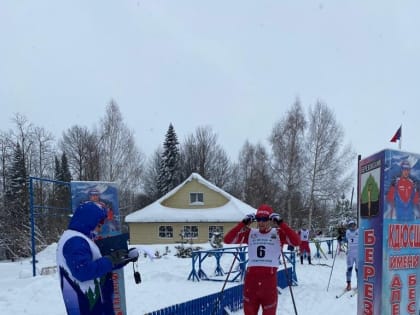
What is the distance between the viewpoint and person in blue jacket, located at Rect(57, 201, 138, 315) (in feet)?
11.2

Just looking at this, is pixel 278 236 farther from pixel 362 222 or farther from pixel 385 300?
pixel 385 300

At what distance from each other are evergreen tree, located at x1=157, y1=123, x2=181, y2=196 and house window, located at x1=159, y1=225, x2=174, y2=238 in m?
15.6

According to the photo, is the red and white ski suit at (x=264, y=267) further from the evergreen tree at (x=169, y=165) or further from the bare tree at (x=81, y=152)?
the evergreen tree at (x=169, y=165)

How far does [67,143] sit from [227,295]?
40.0 m

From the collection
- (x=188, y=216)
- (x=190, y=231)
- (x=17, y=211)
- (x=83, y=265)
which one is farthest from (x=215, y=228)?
(x=83, y=265)

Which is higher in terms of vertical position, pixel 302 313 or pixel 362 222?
pixel 362 222

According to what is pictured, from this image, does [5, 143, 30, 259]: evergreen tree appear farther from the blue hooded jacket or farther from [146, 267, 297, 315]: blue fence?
the blue hooded jacket

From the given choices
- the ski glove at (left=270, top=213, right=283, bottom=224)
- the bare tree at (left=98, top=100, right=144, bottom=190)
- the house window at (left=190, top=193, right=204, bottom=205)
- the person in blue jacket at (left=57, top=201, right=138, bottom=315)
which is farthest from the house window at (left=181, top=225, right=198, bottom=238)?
the person in blue jacket at (left=57, top=201, right=138, bottom=315)

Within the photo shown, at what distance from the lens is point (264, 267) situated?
5.62 m

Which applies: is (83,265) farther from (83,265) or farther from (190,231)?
(190,231)

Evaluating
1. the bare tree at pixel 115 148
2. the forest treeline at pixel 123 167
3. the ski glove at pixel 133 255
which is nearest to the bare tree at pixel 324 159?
the forest treeline at pixel 123 167

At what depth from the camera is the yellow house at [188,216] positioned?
101ft

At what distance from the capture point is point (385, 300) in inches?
194

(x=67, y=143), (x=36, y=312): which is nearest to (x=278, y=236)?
(x=36, y=312)
